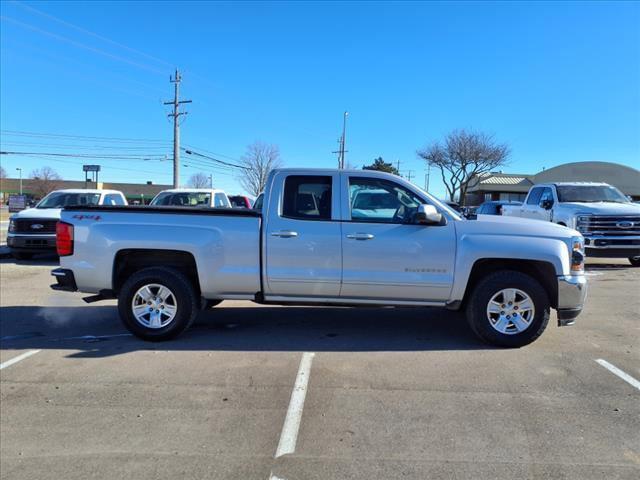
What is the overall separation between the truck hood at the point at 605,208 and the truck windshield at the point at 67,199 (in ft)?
42.4

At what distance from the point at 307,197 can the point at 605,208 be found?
369 inches

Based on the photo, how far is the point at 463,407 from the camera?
12.5 ft

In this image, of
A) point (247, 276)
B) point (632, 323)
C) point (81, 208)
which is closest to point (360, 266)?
point (247, 276)

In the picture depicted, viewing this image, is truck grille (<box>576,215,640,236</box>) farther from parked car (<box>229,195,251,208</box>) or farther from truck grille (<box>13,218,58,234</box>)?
truck grille (<box>13,218,58,234</box>)

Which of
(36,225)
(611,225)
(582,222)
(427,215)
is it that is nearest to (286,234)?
(427,215)

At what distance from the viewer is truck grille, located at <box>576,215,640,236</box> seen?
11.4 m

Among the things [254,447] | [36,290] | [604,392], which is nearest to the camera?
[254,447]

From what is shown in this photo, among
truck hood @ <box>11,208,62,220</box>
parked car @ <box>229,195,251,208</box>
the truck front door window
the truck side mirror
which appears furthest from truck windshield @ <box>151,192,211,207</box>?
the truck side mirror

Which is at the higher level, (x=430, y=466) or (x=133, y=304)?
(x=133, y=304)

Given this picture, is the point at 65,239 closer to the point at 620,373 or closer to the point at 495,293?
the point at 495,293

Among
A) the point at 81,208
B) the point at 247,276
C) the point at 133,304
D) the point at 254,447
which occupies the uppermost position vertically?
the point at 81,208

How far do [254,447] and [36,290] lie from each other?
23.3 ft

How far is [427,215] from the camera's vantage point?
5.00 meters

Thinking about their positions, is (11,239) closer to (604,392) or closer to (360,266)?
(360,266)
